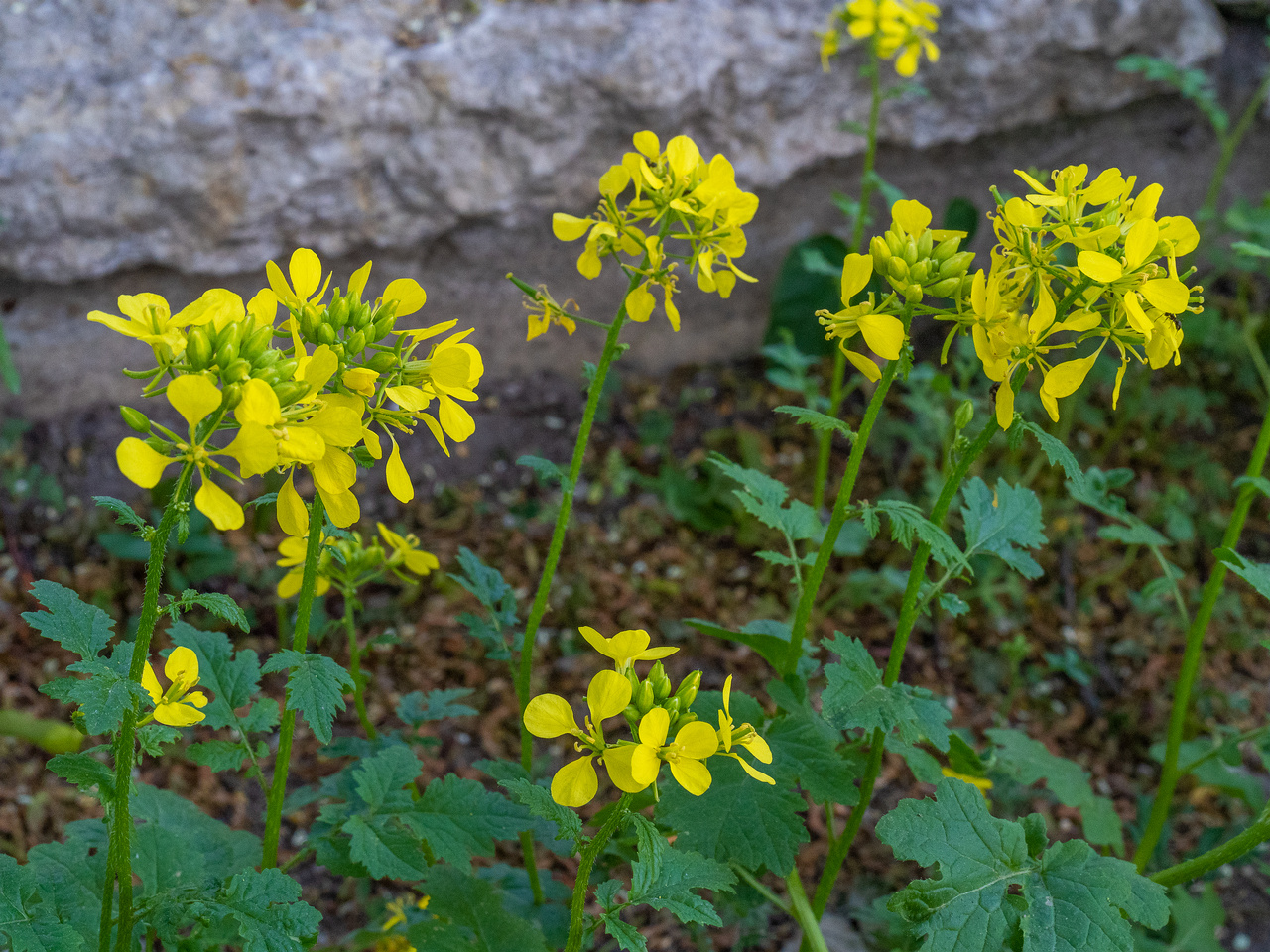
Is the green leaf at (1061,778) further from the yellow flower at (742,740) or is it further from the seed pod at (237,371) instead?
the seed pod at (237,371)

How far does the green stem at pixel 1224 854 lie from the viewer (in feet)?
4.91

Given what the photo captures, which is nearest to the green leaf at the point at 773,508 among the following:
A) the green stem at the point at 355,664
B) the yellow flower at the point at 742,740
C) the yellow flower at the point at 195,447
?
the yellow flower at the point at 742,740

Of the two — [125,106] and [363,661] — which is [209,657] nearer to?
[363,661]

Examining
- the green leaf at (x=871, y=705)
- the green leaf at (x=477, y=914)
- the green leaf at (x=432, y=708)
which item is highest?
the green leaf at (x=871, y=705)

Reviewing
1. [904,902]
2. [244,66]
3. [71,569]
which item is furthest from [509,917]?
[244,66]

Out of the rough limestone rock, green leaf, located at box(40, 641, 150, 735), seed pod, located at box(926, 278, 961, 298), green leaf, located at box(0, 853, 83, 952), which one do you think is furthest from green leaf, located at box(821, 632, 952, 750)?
the rough limestone rock

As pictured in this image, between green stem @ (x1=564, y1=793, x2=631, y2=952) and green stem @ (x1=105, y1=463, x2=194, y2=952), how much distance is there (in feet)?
1.82

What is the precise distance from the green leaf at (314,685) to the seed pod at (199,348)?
1.09ft

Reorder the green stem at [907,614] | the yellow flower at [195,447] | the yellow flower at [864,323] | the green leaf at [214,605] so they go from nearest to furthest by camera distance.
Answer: the yellow flower at [195,447]
the green leaf at [214,605]
the yellow flower at [864,323]
the green stem at [907,614]

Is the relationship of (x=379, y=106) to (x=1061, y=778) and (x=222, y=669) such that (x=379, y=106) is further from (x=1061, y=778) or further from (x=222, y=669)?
(x=1061, y=778)

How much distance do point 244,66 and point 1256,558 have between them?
3.53 m

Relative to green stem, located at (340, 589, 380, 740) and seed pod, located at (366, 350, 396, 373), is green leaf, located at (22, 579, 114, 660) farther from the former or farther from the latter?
seed pod, located at (366, 350, 396, 373)

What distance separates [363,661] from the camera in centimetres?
281

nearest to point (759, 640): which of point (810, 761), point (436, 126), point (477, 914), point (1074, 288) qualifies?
point (810, 761)
